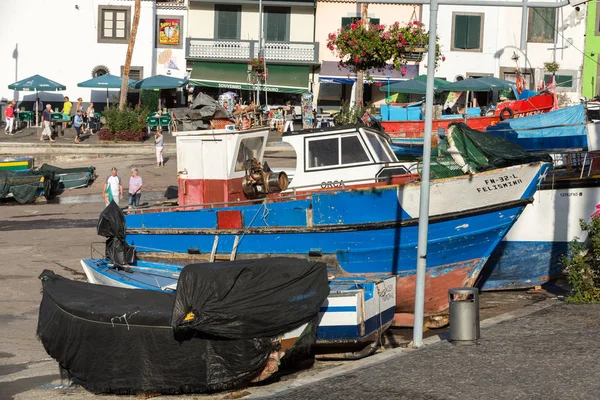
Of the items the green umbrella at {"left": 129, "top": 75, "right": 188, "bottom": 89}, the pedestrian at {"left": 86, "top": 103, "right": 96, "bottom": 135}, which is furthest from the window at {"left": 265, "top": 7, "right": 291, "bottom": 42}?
the pedestrian at {"left": 86, "top": 103, "right": 96, "bottom": 135}

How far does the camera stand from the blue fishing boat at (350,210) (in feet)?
51.0

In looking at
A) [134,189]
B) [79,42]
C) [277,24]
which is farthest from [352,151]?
[79,42]

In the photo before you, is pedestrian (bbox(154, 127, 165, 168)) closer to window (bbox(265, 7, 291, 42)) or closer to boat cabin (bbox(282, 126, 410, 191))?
window (bbox(265, 7, 291, 42))

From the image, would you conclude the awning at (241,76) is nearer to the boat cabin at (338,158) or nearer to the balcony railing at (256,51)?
the balcony railing at (256,51)

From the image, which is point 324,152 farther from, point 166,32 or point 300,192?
point 166,32

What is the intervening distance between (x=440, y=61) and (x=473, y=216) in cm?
2887

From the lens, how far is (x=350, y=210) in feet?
51.3

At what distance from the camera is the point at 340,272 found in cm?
1584

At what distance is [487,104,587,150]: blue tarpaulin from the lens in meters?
21.8

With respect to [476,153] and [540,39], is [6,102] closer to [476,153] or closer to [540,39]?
[540,39]

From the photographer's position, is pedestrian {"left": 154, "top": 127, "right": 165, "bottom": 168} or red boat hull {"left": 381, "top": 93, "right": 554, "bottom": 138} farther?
pedestrian {"left": 154, "top": 127, "right": 165, "bottom": 168}

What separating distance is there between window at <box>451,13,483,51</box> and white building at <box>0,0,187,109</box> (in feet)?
40.6

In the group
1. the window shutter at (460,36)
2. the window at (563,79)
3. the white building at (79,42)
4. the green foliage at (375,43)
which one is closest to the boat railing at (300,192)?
the green foliage at (375,43)

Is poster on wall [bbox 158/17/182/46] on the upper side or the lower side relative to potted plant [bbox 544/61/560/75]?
upper
